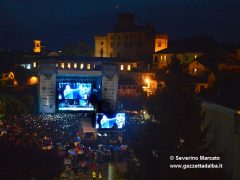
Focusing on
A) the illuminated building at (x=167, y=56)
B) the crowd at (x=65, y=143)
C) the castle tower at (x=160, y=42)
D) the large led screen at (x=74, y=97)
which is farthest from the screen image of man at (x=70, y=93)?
the castle tower at (x=160, y=42)

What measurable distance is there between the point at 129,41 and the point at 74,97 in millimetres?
29641

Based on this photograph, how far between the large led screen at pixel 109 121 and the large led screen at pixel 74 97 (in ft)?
25.9

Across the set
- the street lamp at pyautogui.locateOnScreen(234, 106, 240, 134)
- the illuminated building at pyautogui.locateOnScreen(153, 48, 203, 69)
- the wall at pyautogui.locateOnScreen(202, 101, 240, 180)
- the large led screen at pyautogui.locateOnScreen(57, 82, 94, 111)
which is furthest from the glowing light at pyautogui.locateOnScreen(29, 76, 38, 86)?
the street lamp at pyautogui.locateOnScreen(234, 106, 240, 134)

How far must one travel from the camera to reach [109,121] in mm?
26078

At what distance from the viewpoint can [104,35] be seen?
2613 inches

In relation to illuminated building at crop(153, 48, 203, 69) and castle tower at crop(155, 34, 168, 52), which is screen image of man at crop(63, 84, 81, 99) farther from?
castle tower at crop(155, 34, 168, 52)

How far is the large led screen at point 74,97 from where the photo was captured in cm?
3412

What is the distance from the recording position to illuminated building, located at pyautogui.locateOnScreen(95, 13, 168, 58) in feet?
200

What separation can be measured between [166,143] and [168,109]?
771mm

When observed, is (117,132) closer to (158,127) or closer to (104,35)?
(158,127)

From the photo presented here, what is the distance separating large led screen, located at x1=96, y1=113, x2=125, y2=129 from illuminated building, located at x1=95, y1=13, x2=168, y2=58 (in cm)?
3316

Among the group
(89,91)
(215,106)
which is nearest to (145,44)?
(89,91)

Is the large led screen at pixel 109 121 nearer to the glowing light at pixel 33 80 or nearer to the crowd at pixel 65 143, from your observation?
the crowd at pixel 65 143

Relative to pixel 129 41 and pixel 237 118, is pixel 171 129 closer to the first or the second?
pixel 237 118
